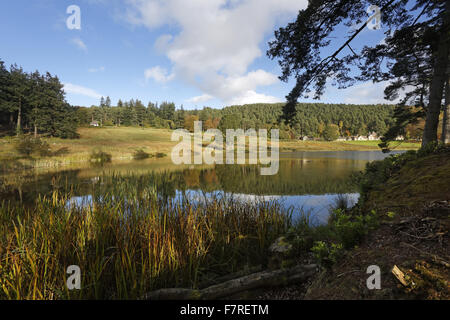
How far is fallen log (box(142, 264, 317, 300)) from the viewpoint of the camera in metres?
2.93

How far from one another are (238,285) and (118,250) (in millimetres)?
2209

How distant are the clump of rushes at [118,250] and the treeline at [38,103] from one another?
54.3m

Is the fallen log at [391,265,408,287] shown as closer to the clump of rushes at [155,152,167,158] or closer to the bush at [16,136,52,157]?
the bush at [16,136,52,157]

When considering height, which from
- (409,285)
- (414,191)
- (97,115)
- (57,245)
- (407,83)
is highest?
(97,115)

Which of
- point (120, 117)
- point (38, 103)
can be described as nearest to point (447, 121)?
point (38, 103)

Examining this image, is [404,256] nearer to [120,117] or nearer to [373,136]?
[120,117]

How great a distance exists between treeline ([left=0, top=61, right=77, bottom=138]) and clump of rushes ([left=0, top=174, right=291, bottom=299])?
2137 inches

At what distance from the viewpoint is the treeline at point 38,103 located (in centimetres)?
4512

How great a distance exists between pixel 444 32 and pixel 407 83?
3900 mm

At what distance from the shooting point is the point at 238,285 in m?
3.06
